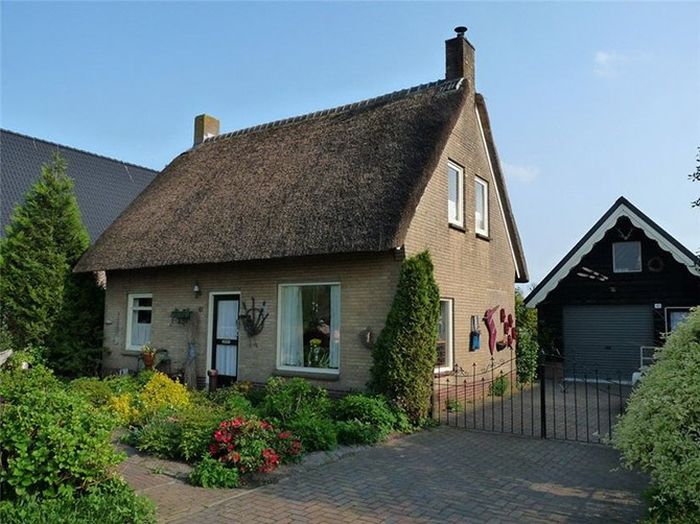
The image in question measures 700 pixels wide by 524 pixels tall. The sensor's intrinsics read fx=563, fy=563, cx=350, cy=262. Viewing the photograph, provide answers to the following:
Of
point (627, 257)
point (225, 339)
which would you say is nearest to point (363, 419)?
point (225, 339)

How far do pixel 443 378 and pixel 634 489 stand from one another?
216 inches

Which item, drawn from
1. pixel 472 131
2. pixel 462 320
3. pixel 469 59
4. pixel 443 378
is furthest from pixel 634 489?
pixel 469 59

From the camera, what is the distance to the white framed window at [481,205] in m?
14.4

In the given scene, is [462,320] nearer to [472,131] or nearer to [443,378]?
[443,378]

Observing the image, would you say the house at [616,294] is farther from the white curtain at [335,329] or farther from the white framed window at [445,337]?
the white curtain at [335,329]

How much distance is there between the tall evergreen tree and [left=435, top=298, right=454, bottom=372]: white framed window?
32.6 feet

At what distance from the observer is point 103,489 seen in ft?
17.9

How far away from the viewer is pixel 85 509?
496 centimetres

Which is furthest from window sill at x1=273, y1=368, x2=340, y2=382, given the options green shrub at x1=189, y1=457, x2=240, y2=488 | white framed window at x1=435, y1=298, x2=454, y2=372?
green shrub at x1=189, y1=457, x2=240, y2=488

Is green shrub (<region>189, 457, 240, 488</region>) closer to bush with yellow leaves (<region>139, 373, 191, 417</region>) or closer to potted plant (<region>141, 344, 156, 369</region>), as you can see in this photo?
bush with yellow leaves (<region>139, 373, 191, 417</region>)

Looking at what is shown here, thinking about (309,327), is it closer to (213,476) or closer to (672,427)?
(213,476)

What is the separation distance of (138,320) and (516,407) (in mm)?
10034

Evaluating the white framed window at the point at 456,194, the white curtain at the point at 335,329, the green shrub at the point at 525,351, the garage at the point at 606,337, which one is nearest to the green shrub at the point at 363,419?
the white curtain at the point at 335,329

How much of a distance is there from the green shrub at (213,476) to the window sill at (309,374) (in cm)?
469
